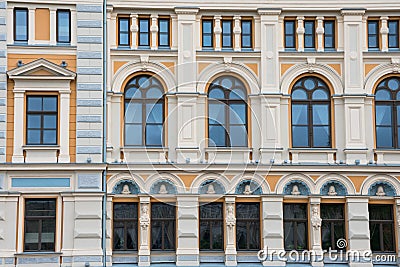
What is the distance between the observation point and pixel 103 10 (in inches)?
1203

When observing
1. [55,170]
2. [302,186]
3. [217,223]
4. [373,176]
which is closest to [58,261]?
[55,170]

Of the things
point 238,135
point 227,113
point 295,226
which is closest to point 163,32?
point 227,113

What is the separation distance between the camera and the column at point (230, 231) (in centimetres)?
2983

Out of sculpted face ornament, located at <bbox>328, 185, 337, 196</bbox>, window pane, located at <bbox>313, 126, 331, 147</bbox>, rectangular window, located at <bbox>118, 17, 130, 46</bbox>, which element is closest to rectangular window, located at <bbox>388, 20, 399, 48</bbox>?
window pane, located at <bbox>313, 126, 331, 147</bbox>

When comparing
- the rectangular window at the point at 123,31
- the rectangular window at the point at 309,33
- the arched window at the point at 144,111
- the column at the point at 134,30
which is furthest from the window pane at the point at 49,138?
the rectangular window at the point at 309,33

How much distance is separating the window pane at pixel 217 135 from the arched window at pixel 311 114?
2.74 m

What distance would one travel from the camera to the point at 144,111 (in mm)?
30719

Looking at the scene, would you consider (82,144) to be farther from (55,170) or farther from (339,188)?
(339,188)

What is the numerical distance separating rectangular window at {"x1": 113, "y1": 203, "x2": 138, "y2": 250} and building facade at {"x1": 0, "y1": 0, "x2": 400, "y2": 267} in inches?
1.5

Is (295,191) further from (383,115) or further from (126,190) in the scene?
(126,190)

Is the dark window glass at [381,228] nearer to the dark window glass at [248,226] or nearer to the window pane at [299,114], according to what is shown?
the window pane at [299,114]

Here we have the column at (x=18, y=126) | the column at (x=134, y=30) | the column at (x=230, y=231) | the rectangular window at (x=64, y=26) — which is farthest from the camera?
the column at (x=134, y=30)

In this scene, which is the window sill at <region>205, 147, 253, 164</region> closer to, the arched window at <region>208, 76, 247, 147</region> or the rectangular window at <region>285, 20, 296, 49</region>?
the arched window at <region>208, 76, 247, 147</region>

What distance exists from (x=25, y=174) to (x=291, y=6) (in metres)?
12.1
